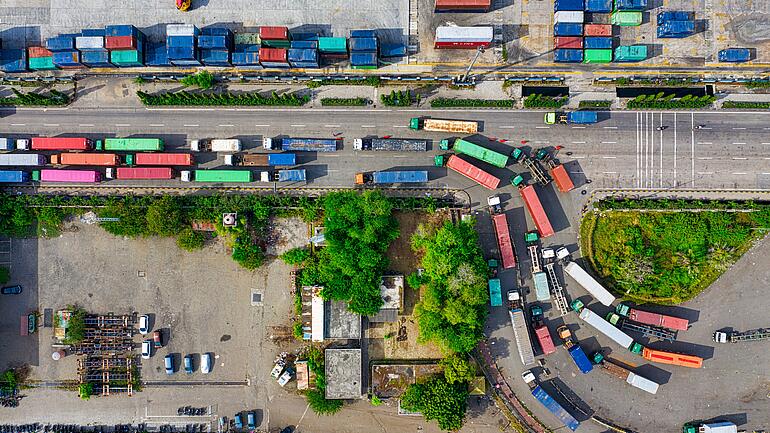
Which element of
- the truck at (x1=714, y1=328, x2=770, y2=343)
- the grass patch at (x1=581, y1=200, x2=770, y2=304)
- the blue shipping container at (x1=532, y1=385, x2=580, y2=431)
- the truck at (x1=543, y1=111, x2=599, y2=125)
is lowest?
the blue shipping container at (x1=532, y1=385, x2=580, y2=431)

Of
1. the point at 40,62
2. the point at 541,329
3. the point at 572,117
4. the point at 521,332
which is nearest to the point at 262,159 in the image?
the point at 40,62

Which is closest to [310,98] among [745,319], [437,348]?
[437,348]

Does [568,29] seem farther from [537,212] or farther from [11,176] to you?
[11,176]

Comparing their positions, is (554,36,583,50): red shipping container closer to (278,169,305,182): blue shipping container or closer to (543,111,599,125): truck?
(543,111,599,125): truck

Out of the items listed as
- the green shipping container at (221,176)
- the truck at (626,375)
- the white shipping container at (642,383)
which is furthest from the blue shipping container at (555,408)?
the green shipping container at (221,176)

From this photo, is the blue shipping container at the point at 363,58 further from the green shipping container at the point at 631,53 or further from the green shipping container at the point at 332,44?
the green shipping container at the point at 631,53

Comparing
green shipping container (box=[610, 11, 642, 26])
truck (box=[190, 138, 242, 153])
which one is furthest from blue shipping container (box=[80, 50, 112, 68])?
green shipping container (box=[610, 11, 642, 26])
